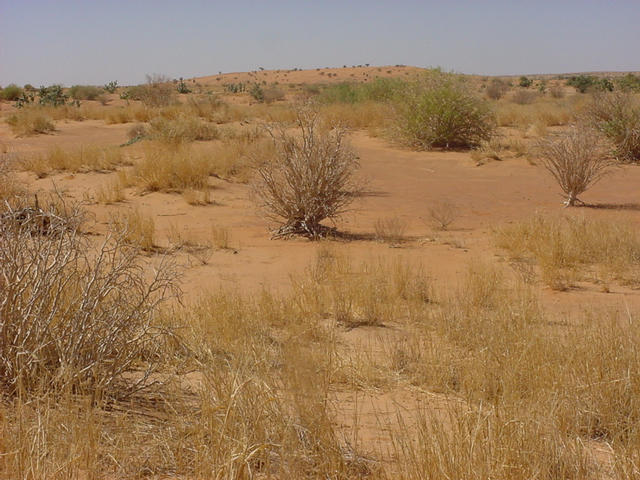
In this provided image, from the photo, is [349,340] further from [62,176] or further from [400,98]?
[400,98]

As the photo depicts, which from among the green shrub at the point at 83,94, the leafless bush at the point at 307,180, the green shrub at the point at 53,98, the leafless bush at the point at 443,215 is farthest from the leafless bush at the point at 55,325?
the green shrub at the point at 83,94

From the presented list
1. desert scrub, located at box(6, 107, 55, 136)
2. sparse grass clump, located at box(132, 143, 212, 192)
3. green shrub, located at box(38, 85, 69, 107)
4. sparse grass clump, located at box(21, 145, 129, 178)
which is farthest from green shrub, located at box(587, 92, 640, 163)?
green shrub, located at box(38, 85, 69, 107)

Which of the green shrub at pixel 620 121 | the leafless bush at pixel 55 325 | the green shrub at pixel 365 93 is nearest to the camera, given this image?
the leafless bush at pixel 55 325

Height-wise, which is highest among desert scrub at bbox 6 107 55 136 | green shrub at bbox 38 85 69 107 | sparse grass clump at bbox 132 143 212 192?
green shrub at bbox 38 85 69 107

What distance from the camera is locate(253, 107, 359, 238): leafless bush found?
11.0 metres

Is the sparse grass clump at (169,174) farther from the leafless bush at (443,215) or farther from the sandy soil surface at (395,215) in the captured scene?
the leafless bush at (443,215)

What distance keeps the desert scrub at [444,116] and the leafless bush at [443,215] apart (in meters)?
9.23

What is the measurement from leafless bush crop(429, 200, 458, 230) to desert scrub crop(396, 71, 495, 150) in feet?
→ 30.3

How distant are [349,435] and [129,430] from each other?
1279mm

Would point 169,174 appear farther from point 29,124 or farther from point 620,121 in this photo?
point 29,124

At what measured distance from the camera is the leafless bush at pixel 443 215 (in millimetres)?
11903

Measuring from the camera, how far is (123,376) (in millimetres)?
5023

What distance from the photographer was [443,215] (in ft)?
40.1

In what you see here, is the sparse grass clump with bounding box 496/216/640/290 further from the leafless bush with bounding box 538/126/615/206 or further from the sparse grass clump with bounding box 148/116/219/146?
the sparse grass clump with bounding box 148/116/219/146
